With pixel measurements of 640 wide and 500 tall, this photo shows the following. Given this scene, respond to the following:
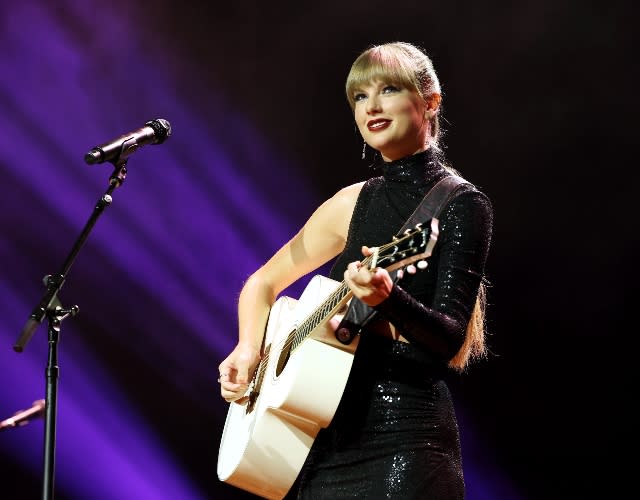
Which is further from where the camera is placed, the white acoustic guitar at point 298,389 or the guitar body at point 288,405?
the guitar body at point 288,405

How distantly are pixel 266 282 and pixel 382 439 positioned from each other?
1.00 meters

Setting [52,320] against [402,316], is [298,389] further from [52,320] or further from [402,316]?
[52,320]

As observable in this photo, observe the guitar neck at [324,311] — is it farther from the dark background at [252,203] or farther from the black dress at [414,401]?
the dark background at [252,203]

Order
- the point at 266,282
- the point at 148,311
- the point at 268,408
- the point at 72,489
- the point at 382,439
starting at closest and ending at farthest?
the point at 382,439, the point at 268,408, the point at 266,282, the point at 72,489, the point at 148,311

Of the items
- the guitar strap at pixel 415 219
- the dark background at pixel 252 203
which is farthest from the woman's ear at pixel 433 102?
the dark background at pixel 252 203

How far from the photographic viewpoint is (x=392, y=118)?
7.67 feet

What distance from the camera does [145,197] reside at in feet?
15.2

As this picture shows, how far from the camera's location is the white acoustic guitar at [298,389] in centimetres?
188

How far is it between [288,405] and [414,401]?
0.33m

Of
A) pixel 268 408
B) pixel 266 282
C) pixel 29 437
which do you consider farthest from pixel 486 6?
pixel 29 437

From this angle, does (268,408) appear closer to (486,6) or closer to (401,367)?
(401,367)

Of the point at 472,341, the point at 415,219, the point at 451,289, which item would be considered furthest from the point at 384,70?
the point at 472,341

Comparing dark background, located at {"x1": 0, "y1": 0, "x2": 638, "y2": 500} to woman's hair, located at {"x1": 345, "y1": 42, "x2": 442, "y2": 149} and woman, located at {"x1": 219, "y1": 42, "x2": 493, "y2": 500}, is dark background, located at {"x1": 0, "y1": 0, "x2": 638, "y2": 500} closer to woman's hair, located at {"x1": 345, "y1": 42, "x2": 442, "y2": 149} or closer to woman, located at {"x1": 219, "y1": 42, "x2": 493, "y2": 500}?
woman, located at {"x1": 219, "y1": 42, "x2": 493, "y2": 500}

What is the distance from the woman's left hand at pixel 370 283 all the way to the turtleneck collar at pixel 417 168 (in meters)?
0.57
